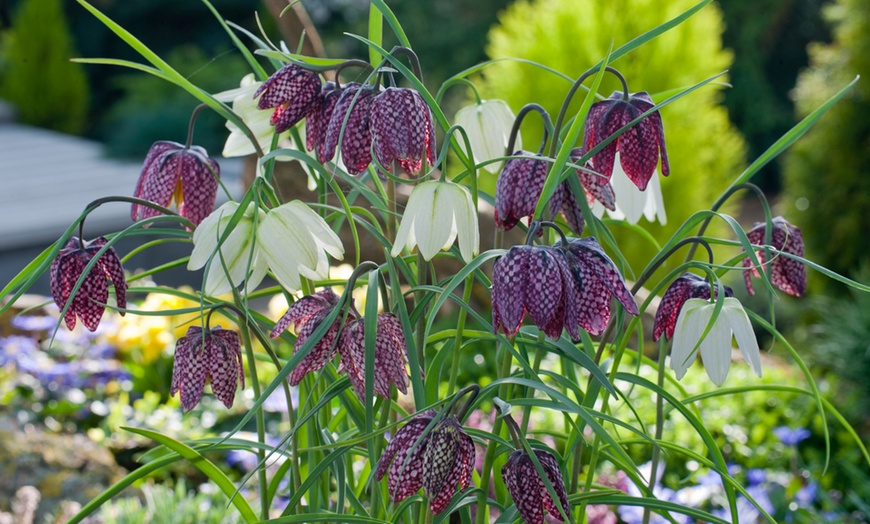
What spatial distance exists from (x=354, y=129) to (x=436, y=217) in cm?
11

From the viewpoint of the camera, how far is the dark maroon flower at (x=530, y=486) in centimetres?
75

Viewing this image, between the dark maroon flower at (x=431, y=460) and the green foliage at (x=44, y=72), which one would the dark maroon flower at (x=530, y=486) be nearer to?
the dark maroon flower at (x=431, y=460)

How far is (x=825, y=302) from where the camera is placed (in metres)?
3.02

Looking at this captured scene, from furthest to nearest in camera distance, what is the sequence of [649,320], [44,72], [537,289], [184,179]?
1. [44,72]
2. [649,320]
3. [184,179]
4. [537,289]

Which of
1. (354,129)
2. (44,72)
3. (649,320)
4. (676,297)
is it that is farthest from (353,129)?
(44,72)

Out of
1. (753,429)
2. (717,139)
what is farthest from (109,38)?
(753,429)

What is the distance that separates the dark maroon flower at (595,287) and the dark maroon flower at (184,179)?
0.40 meters

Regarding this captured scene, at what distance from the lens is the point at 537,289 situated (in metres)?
0.72

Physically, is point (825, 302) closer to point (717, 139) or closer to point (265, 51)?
point (717, 139)

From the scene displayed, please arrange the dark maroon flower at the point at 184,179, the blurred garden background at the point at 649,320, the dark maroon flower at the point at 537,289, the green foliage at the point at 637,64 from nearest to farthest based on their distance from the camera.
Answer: the dark maroon flower at the point at 537,289, the dark maroon flower at the point at 184,179, the blurred garden background at the point at 649,320, the green foliage at the point at 637,64

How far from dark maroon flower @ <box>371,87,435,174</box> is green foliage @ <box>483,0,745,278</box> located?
2.40 metres

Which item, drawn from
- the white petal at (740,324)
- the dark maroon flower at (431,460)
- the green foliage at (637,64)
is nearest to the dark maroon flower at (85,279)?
the dark maroon flower at (431,460)

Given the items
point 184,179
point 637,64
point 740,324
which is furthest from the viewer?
point 637,64

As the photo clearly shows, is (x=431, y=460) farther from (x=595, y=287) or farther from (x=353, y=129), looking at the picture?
(x=353, y=129)
